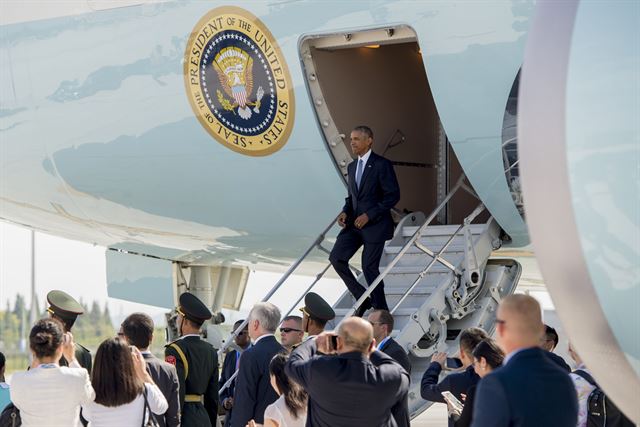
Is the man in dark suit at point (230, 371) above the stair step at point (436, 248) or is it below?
below

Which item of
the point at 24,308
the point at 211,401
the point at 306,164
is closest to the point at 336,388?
the point at 211,401

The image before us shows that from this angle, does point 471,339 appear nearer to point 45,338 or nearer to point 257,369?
point 257,369

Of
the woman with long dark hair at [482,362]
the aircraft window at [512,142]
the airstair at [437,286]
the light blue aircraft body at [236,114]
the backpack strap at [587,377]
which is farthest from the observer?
the airstair at [437,286]

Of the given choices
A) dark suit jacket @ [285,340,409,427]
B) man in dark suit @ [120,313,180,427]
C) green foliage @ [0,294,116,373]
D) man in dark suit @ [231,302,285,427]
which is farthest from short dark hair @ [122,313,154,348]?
green foliage @ [0,294,116,373]

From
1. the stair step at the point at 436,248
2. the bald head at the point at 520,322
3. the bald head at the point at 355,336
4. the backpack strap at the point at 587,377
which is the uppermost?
the bald head at the point at 520,322

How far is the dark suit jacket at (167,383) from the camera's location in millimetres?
6949

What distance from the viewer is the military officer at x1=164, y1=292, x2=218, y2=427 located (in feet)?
26.1

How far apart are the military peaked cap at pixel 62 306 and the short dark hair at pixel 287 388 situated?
1.95m

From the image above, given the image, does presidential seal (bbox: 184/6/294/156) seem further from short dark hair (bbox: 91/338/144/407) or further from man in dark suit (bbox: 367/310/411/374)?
short dark hair (bbox: 91/338/144/407)

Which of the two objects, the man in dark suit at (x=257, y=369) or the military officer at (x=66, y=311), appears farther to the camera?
the military officer at (x=66, y=311)

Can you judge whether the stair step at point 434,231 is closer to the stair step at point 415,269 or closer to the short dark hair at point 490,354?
the stair step at point 415,269

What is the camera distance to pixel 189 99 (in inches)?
412

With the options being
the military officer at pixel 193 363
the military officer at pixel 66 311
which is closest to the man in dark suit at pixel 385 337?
the military officer at pixel 193 363

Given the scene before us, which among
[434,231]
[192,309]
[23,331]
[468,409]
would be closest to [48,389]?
[192,309]
